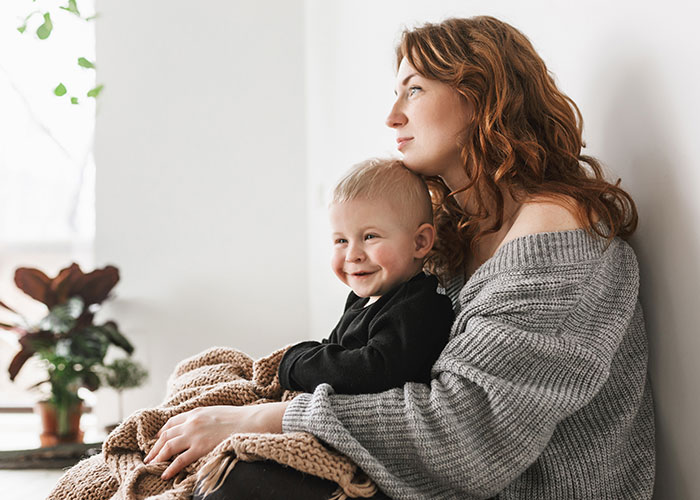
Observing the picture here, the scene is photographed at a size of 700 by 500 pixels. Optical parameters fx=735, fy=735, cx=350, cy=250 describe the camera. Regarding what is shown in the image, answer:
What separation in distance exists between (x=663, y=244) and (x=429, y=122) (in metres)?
0.45

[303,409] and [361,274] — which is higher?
[361,274]

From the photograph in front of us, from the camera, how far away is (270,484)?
99cm

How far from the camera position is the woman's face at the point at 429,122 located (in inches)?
51.8

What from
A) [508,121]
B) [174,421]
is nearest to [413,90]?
[508,121]

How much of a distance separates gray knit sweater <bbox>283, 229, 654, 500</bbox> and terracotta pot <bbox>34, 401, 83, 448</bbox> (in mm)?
2282

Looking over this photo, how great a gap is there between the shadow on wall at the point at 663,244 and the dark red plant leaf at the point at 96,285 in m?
2.49

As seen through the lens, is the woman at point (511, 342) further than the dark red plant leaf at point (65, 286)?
No

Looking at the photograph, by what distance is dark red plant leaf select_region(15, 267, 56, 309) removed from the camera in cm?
313

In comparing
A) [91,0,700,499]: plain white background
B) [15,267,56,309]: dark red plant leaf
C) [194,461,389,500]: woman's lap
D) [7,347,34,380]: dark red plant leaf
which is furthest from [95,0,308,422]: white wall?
[194,461,389,500]: woman's lap

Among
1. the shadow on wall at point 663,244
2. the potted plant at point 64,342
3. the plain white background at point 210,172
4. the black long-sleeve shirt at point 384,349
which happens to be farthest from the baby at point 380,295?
the potted plant at point 64,342

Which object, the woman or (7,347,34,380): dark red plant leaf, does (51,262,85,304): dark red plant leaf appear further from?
the woman

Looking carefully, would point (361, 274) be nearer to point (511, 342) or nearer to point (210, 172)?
point (511, 342)

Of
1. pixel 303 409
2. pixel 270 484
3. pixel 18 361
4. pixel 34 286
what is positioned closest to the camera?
pixel 270 484

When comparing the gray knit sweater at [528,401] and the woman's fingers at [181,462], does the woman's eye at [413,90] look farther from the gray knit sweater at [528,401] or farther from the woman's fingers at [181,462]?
the woman's fingers at [181,462]
